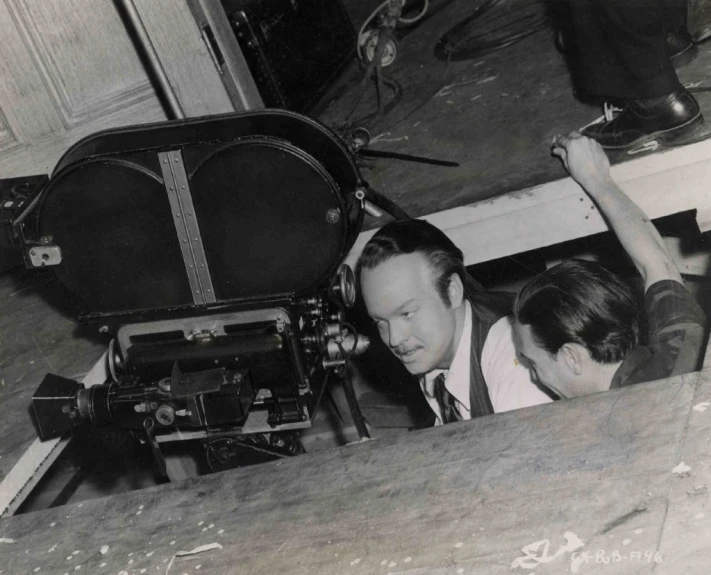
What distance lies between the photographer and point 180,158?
1.20m

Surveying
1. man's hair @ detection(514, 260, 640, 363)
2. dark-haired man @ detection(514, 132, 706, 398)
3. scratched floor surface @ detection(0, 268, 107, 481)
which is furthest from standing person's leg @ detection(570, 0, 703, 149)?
scratched floor surface @ detection(0, 268, 107, 481)

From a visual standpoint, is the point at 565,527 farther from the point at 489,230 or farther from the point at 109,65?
the point at 109,65

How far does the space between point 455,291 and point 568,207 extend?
345 millimetres

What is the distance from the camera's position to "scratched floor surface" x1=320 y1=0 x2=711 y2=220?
5.69 feet

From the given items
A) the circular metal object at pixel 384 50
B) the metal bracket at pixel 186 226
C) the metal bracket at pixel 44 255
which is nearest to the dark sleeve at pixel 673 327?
the metal bracket at pixel 186 226

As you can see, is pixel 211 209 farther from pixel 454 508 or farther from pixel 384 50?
pixel 384 50

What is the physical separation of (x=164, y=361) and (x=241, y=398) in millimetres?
204

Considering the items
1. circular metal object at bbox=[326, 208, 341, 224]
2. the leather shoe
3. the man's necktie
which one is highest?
circular metal object at bbox=[326, 208, 341, 224]

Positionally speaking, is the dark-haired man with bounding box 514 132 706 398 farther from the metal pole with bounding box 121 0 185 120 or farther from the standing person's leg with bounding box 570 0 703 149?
the metal pole with bounding box 121 0 185 120

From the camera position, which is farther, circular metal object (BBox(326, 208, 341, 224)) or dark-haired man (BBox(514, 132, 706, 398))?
dark-haired man (BBox(514, 132, 706, 398))

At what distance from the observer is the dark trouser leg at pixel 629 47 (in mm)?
1531

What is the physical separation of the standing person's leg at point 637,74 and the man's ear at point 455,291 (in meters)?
0.46

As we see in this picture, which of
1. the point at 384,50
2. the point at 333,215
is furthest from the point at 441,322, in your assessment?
the point at 384,50

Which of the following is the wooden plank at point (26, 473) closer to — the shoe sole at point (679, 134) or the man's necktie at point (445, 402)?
the man's necktie at point (445, 402)
